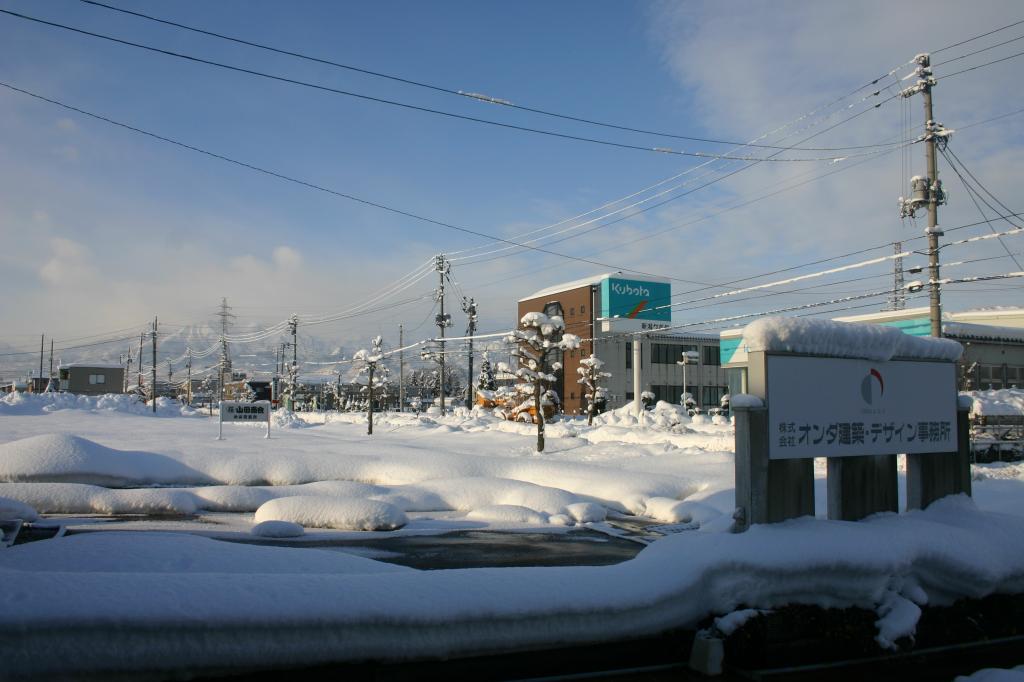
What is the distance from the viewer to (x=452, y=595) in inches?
185

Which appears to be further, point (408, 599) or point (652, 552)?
point (652, 552)

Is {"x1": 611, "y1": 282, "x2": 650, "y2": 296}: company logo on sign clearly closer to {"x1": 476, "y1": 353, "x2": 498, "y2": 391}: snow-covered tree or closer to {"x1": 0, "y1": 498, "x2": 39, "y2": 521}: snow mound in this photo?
{"x1": 476, "y1": 353, "x2": 498, "y2": 391}: snow-covered tree

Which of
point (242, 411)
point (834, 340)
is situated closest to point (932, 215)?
point (834, 340)

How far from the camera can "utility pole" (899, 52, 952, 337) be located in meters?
19.0

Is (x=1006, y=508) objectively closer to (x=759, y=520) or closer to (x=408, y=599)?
(x=759, y=520)

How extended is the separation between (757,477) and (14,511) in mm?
9035

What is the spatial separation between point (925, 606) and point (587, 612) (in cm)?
368

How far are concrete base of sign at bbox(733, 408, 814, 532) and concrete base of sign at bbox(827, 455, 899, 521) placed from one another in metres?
1.06

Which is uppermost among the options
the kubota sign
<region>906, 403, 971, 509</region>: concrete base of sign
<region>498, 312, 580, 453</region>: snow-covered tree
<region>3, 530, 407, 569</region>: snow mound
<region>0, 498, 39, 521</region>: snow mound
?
the kubota sign

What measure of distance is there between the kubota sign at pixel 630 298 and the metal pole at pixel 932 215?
37271 millimetres

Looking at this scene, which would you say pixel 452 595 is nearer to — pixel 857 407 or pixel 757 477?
pixel 757 477

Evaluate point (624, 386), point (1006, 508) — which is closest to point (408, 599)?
point (1006, 508)

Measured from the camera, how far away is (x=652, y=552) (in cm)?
601

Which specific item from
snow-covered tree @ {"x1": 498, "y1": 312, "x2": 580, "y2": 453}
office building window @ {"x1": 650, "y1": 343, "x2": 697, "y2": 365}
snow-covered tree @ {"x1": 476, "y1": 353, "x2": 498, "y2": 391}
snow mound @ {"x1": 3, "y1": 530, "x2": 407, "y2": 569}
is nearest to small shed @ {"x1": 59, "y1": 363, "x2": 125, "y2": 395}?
snow-covered tree @ {"x1": 476, "y1": 353, "x2": 498, "y2": 391}
